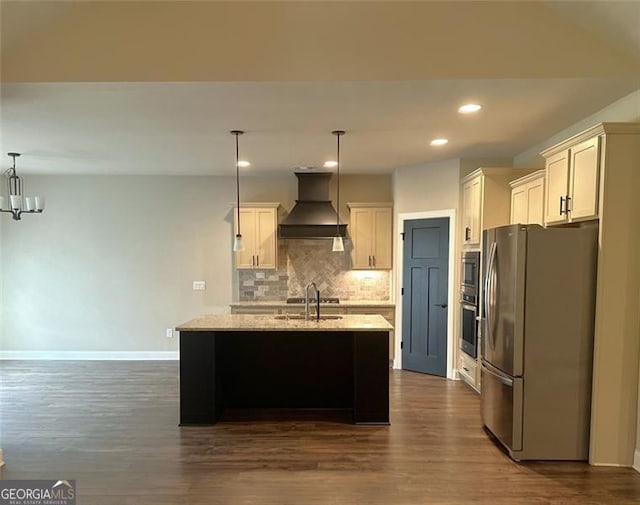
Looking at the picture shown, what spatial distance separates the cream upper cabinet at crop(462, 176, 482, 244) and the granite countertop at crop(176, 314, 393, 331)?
1608 millimetres

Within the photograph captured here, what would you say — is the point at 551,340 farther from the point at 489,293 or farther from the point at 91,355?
the point at 91,355

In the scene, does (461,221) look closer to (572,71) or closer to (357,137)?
(357,137)

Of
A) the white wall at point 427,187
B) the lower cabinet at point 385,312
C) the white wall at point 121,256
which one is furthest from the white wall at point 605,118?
the lower cabinet at point 385,312

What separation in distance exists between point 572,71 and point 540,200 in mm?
1285

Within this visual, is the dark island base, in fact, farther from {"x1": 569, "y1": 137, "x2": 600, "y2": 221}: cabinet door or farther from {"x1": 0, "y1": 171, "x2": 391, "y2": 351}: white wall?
{"x1": 569, "y1": 137, "x2": 600, "y2": 221}: cabinet door

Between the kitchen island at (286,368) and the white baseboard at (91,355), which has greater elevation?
the kitchen island at (286,368)

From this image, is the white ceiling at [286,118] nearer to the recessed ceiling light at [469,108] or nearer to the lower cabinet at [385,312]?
the recessed ceiling light at [469,108]

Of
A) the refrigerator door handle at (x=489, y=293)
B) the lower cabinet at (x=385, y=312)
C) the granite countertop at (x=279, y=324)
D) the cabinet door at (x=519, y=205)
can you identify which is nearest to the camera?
the refrigerator door handle at (x=489, y=293)

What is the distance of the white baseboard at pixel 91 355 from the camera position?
5945mm

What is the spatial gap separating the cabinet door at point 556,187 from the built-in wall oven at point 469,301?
110 centimetres

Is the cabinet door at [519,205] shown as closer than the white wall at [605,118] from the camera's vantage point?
No

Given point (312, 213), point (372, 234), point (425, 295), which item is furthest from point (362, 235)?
point (425, 295)

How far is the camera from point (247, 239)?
573 centimetres

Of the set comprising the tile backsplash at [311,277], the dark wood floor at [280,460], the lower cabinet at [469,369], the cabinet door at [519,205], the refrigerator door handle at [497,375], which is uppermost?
the cabinet door at [519,205]
